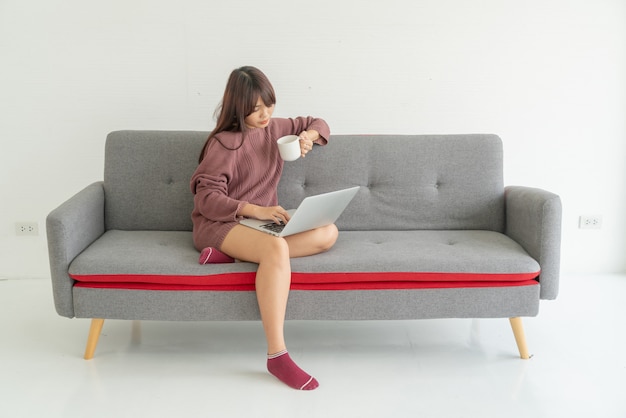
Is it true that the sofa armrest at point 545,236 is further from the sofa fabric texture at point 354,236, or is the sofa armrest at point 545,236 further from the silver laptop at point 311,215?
the silver laptop at point 311,215

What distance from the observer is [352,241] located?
8.48 ft

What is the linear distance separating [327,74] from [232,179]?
965 mm

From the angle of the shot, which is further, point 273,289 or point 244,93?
point 244,93

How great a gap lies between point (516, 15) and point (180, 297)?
2.15 m

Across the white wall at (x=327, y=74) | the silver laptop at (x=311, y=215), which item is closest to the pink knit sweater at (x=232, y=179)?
the silver laptop at (x=311, y=215)

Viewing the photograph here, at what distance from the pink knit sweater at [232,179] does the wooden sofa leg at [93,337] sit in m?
0.47

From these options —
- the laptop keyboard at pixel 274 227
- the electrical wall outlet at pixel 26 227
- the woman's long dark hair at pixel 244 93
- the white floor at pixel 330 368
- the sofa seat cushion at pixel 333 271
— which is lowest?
the white floor at pixel 330 368

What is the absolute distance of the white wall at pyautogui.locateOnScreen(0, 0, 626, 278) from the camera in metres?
3.16

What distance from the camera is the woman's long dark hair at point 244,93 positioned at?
242 centimetres

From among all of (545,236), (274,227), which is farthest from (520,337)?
(274,227)

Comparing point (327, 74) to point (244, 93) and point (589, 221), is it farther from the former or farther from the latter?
point (589, 221)

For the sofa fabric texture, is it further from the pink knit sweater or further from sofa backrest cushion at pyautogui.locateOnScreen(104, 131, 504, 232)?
the pink knit sweater

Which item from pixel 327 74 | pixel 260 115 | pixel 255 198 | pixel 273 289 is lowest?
pixel 273 289

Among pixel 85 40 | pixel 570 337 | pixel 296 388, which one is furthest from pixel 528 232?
pixel 85 40
